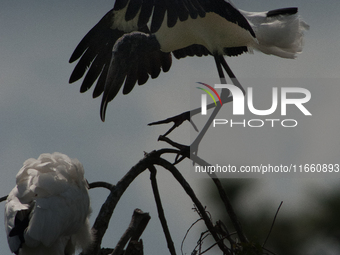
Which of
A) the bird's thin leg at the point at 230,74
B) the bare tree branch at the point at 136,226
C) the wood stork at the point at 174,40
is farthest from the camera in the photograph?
the bird's thin leg at the point at 230,74

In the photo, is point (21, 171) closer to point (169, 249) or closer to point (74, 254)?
point (74, 254)

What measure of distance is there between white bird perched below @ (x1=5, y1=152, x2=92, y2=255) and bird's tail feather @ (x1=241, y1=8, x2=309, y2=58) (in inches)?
76.7

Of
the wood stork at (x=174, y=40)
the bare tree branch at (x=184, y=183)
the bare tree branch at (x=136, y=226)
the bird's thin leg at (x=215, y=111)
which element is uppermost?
the wood stork at (x=174, y=40)

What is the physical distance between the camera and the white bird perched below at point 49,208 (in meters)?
2.18

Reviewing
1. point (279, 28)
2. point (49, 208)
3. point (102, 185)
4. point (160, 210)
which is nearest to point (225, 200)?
point (160, 210)

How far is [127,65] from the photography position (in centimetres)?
313

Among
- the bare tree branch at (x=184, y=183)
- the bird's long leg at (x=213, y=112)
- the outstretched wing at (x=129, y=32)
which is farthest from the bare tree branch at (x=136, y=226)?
the outstretched wing at (x=129, y=32)

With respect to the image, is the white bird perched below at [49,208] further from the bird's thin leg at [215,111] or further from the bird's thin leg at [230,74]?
the bird's thin leg at [230,74]

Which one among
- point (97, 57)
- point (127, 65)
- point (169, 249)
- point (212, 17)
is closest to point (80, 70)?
point (97, 57)

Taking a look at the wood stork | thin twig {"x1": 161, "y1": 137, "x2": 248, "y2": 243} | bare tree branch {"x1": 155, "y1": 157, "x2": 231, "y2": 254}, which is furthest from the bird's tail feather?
bare tree branch {"x1": 155, "y1": 157, "x2": 231, "y2": 254}

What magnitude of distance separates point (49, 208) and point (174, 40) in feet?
5.92

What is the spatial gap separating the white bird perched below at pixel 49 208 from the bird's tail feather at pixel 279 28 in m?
1.95

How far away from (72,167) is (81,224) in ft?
1.15

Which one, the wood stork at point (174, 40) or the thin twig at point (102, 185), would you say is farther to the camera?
the wood stork at point (174, 40)
